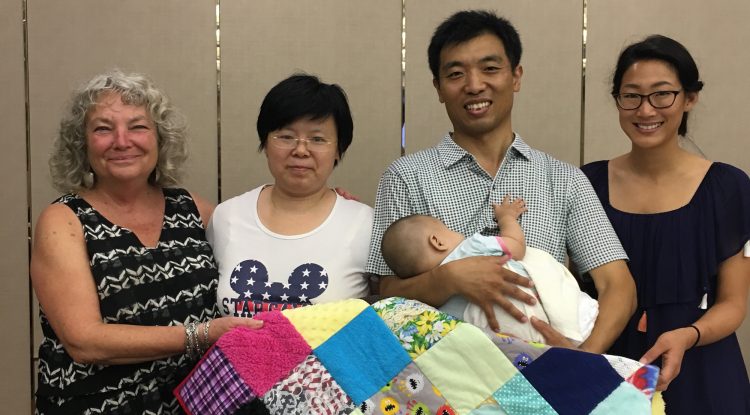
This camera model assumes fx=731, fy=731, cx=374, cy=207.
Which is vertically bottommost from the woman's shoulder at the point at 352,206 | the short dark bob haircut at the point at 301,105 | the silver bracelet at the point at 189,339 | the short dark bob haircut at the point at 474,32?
the silver bracelet at the point at 189,339

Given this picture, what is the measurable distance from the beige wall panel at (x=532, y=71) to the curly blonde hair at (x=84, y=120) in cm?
143

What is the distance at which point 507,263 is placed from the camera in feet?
6.02

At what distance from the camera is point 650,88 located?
2.12 meters

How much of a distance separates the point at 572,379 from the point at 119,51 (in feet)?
Answer: 8.14

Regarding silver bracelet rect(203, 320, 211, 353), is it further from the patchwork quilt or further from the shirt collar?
the shirt collar

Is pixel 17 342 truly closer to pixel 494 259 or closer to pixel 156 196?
pixel 156 196

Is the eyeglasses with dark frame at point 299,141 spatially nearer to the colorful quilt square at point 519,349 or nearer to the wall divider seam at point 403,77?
the colorful quilt square at point 519,349

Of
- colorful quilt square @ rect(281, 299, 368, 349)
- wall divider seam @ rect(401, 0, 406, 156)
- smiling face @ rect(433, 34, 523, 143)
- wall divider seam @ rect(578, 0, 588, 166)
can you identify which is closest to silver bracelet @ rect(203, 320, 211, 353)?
colorful quilt square @ rect(281, 299, 368, 349)

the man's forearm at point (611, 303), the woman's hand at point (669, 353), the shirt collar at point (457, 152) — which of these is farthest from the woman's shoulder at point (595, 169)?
the woman's hand at point (669, 353)

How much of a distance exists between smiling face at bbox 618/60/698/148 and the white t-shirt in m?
0.84

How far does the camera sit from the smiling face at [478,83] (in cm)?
210

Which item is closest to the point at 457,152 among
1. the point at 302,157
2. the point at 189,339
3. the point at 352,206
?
the point at 352,206

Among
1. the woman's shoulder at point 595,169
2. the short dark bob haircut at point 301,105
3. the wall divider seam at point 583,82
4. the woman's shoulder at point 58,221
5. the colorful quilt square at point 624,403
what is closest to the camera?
the colorful quilt square at point 624,403

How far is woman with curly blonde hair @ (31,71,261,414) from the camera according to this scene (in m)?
1.89
